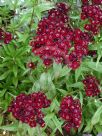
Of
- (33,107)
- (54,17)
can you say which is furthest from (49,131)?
(54,17)

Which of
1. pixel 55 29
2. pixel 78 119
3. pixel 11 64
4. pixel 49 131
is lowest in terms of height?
pixel 49 131

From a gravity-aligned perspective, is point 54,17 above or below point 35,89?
above

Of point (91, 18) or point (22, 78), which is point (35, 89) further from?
point (91, 18)

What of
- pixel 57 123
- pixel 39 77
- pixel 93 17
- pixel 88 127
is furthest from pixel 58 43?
pixel 88 127

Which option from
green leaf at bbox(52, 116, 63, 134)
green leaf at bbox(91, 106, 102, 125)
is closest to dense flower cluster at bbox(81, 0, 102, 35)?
green leaf at bbox(91, 106, 102, 125)

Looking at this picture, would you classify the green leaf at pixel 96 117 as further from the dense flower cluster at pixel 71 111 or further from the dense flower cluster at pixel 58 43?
the dense flower cluster at pixel 58 43

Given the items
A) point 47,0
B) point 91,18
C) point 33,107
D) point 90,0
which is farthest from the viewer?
point 47,0

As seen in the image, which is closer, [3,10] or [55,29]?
[55,29]
